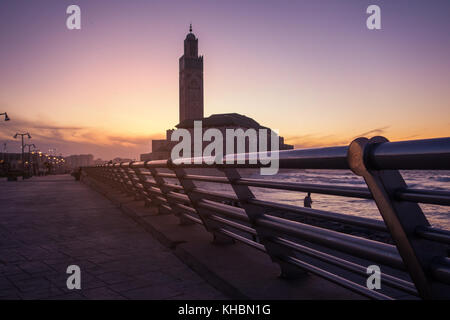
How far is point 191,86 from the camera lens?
556 ft

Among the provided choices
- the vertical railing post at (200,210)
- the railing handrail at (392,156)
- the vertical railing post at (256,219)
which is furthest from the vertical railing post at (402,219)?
the vertical railing post at (200,210)

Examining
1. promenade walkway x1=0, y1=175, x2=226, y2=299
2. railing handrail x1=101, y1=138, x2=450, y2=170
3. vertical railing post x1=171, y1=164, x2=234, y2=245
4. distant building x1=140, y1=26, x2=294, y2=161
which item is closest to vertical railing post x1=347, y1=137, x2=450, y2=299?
railing handrail x1=101, y1=138, x2=450, y2=170

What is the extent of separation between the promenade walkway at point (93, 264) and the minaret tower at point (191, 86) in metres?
163

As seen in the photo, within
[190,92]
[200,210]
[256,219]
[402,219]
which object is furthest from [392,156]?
[190,92]

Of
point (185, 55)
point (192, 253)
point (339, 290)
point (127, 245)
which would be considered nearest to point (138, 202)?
point (127, 245)

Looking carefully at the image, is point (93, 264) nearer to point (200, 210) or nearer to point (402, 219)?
point (200, 210)

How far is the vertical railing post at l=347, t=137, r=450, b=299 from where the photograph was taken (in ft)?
4.87

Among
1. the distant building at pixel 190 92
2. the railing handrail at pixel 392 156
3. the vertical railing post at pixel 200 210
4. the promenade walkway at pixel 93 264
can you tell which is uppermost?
the distant building at pixel 190 92

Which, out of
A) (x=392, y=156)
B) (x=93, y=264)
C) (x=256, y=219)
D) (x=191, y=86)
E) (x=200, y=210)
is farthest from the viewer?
(x=191, y=86)

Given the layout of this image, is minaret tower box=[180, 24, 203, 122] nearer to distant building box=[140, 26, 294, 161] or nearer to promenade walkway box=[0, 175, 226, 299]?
distant building box=[140, 26, 294, 161]

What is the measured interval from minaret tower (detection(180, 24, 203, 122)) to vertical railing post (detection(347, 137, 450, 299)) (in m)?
167

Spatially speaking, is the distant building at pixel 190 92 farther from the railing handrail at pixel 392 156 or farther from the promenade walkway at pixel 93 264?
the railing handrail at pixel 392 156

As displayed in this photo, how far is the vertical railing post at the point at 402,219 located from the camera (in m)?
1.49

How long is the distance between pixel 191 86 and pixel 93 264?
169917mm
